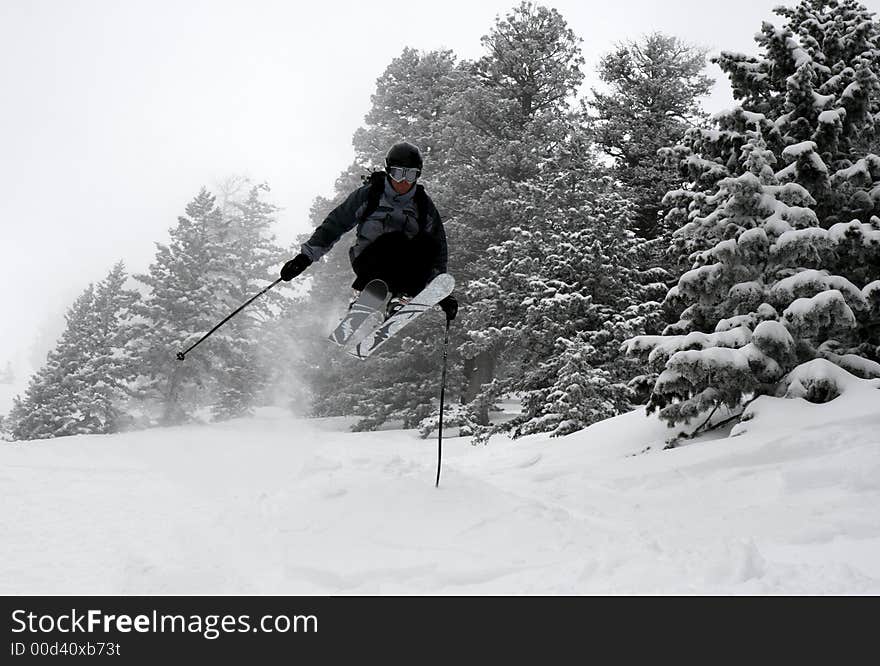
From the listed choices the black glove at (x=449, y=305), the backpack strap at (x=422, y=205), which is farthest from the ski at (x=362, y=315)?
the backpack strap at (x=422, y=205)

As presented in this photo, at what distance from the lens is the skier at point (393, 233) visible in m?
6.06

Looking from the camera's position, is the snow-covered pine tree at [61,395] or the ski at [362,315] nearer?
the ski at [362,315]

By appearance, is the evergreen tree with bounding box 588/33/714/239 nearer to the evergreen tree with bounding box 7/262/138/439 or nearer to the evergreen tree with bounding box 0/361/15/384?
the evergreen tree with bounding box 7/262/138/439

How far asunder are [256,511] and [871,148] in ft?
38.5

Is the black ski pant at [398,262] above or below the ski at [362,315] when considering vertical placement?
above

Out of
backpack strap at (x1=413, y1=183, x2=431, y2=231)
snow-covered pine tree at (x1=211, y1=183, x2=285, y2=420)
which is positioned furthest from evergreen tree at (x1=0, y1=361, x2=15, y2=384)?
backpack strap at (x1=413, y1=183, x2=431, y2=231)

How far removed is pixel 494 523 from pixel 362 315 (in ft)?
10.3

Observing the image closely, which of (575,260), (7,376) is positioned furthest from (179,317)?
(7,376)

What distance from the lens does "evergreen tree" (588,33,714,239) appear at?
1711 cm

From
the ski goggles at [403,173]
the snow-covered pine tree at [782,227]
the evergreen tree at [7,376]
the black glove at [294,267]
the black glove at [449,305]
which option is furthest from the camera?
the evergreen tree at [7,376]

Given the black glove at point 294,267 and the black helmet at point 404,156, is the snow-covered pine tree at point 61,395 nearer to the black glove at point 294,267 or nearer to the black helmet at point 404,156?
the black glove at point 294,267

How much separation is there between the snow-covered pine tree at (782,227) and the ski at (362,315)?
3.58 meters
